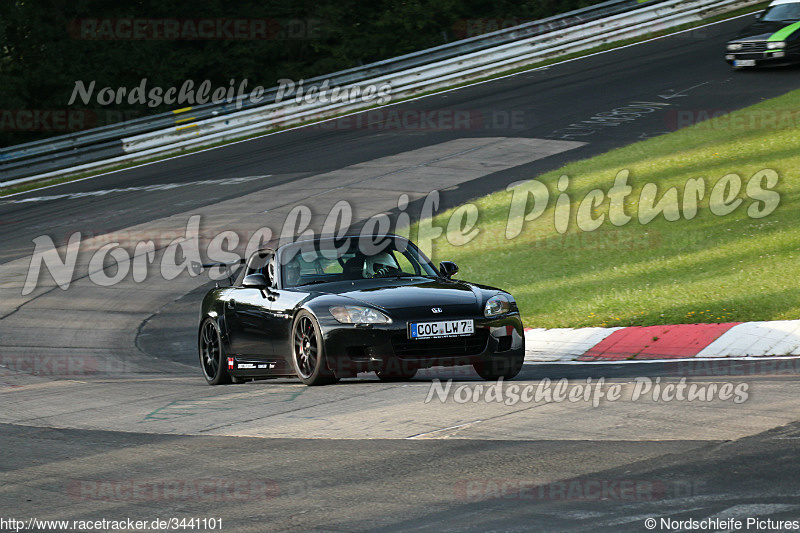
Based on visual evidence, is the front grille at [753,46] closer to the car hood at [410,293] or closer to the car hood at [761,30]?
the car hood at [761,30]

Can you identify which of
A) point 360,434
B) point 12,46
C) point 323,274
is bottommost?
point 360,434

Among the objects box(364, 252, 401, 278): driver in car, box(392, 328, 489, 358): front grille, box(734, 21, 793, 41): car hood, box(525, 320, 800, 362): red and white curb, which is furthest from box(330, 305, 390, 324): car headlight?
box(734, 21, 793, 41): car hood

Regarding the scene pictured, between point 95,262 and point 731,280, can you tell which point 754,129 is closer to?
point 731,280

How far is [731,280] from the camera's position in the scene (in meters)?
13.0

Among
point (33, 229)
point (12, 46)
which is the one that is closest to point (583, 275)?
point (33, 229)

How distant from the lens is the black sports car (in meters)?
26.4

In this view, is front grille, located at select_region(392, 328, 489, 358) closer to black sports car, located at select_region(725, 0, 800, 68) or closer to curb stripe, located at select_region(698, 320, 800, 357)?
curb stripe, located at select_region(698, 320, 800, 357)

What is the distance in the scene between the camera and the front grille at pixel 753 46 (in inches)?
1046

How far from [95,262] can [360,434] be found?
13919 millimetres

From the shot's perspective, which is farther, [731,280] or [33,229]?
[33,229]

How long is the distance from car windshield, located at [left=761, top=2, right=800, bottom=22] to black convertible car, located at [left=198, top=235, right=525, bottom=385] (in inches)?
762

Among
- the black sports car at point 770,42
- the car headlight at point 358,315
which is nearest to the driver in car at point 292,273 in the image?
the car headlight at point 358,315

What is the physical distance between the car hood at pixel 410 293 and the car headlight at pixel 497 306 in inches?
3.5

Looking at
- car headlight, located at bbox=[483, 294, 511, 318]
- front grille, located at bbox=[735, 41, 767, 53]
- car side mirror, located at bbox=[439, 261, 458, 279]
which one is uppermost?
front grille, located at bbox=[735, 41, 767, 53]
